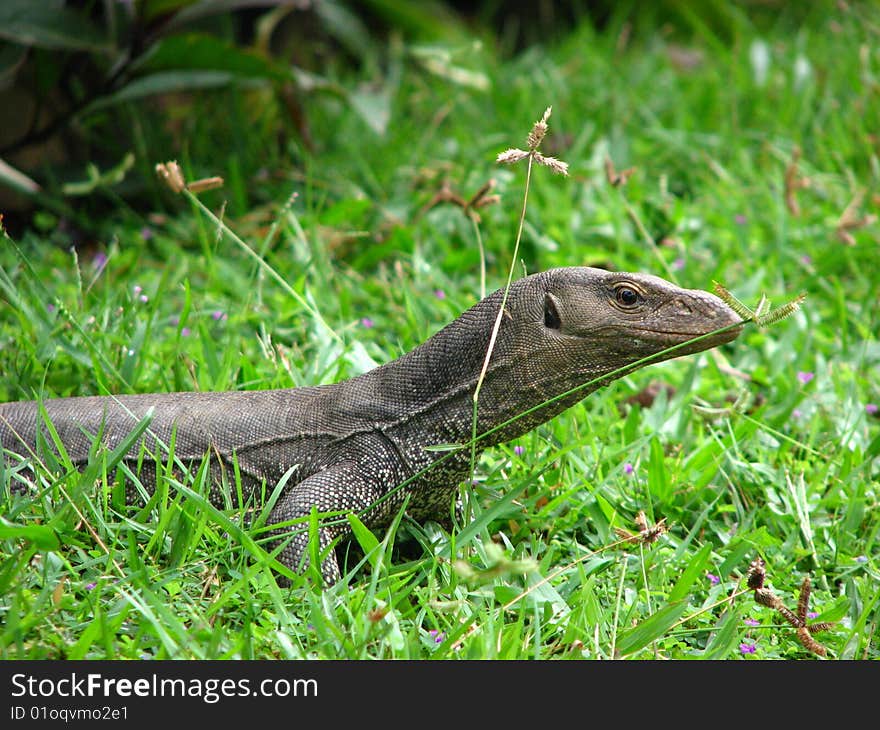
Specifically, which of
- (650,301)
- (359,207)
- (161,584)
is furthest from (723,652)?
(359,207)

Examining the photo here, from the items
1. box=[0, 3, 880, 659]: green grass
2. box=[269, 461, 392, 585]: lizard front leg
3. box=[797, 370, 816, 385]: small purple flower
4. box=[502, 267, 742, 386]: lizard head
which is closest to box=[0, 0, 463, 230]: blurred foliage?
box=[0, 3, 880, 659]: green grass

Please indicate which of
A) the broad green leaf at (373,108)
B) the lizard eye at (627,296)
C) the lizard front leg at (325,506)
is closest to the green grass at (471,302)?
the lizard front leg at (325,506)

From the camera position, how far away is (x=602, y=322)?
3.27m

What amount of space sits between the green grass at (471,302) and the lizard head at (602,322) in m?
0.36

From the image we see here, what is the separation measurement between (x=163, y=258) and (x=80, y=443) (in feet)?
7.99

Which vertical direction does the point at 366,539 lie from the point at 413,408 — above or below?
below

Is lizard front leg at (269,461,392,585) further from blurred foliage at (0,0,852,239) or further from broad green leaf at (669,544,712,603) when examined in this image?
blurred foliage at (0,0,852,239)

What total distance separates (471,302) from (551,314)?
1.84 meters

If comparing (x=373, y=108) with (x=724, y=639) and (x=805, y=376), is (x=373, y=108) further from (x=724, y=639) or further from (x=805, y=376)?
(x=724, y=639)

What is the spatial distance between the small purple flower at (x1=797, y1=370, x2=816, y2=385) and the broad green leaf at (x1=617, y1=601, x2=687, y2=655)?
6.82 feet

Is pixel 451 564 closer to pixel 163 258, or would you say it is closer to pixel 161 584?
pixel 161 584

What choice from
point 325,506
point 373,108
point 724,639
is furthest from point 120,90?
point 724,639

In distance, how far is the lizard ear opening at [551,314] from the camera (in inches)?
132

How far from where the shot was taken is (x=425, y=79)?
327 inches
